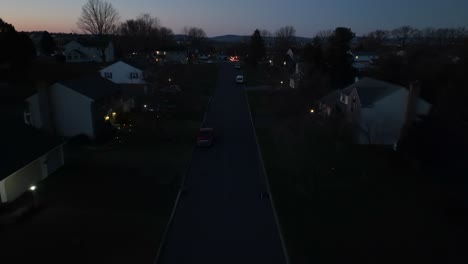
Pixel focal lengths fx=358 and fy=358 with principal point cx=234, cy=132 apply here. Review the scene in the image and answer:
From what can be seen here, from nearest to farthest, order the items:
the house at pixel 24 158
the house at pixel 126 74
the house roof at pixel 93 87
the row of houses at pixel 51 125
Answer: the house at pixel 24 158 < the row of houses at pixel 51 125 < the house roof at pixel 93 87 < the house at pixel 126 74

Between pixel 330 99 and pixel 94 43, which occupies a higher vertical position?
pixel 94 43

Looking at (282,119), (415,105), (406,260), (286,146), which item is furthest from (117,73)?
(406,260)

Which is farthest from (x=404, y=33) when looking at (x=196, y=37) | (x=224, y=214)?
(x=224, y=214)

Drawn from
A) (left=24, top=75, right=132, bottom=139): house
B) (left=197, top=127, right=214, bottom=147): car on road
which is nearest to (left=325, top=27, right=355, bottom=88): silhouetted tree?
(left=197, top=127, right=214, bottom=147): car on road

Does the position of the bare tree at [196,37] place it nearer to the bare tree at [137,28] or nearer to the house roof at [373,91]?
the bare tree at [137,28]

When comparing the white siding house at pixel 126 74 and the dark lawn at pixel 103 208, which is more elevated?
the white siding house at pixel 126 74

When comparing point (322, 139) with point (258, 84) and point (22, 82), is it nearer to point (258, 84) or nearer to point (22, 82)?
point (258, 84)

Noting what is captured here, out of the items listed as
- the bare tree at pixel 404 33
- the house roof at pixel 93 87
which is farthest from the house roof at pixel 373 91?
the bare tree at pixel 404 33

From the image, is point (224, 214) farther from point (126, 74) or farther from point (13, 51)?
point (13, 51)
